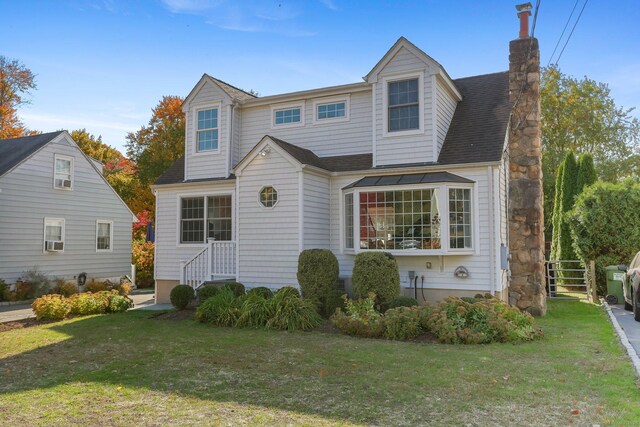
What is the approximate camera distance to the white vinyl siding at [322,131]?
13203 mm

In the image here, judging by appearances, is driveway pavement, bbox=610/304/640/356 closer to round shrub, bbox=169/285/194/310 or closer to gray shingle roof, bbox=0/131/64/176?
round shrub, bbox=169/285/194/310

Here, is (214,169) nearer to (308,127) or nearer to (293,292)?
(308,127)

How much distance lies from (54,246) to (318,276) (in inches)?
478

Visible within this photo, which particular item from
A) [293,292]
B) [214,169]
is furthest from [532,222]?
[214,169]

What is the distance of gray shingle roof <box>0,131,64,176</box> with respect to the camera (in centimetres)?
1685

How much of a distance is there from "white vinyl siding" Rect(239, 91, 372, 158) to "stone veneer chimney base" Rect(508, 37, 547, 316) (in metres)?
3.87

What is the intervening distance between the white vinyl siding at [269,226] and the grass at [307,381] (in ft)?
10.4

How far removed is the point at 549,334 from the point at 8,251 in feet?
56.1

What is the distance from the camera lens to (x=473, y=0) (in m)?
10.5

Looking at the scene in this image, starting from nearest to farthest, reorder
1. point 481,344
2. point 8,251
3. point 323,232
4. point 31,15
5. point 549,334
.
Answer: point 481,344, point 549,334, point 31,15, point 323,232, point 8,251

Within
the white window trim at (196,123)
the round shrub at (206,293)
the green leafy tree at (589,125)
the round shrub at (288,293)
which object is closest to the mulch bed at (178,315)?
the round shrub at (206,293)

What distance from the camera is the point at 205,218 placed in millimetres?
14125

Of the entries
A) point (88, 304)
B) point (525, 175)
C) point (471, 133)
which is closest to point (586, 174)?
point (525, 175)

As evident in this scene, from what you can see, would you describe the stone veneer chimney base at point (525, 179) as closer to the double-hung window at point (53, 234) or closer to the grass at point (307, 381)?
the grass at point (307, 381)
